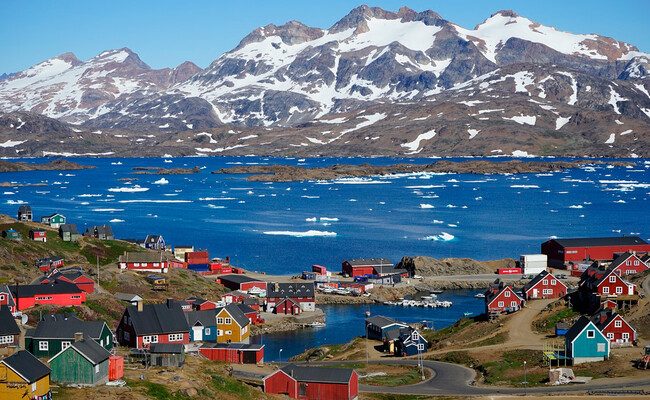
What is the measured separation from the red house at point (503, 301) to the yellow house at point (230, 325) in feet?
48.5

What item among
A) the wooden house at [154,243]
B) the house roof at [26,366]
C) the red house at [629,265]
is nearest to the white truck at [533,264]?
the red house at [629,265]

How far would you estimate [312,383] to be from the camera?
36.8 m

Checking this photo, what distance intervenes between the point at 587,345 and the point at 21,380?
24.6 metres

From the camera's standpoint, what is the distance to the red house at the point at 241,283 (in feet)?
230

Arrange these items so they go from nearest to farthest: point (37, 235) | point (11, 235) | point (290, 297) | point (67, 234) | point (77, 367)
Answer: point (77, 367) < point (290, 297) < point (11, 235) < point (37, 235) < point (67, 234)

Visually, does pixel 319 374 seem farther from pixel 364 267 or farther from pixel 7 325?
pixel 364 267

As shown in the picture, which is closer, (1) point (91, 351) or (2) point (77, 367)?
(2) point (77, 367)

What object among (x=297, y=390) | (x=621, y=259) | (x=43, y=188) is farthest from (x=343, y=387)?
(x=43, y=188)

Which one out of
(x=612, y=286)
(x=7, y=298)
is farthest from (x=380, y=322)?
(x=7, y=298)

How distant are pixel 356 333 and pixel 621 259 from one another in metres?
17.6

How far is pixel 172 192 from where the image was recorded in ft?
595

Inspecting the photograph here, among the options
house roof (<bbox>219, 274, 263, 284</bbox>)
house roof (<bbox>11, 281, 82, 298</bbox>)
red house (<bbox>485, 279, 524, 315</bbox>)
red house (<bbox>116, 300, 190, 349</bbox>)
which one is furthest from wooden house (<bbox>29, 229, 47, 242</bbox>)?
red house (<bbox>485, 279, 524, 315</bbox>)

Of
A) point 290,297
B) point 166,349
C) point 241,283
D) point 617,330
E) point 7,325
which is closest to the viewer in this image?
point 166,349

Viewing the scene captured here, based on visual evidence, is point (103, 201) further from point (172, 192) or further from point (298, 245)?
point (298, 245)
